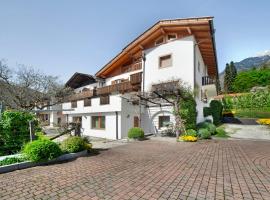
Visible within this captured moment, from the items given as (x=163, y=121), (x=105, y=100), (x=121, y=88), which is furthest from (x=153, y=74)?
(x=105, y=100)

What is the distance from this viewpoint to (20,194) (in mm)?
5020

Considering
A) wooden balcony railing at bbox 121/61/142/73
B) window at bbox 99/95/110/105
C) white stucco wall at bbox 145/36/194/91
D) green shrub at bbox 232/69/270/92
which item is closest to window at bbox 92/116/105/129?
window at bbox 99/95/110/105

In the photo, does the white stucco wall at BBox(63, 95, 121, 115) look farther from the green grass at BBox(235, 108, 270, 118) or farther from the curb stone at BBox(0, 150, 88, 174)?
the green grass at BBox(235, 108, 270, 118)

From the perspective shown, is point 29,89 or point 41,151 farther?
point 29,89

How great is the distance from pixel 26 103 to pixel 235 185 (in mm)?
33159

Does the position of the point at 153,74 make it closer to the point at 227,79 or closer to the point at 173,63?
the point at 173,63

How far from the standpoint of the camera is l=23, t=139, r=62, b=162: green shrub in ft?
26.0

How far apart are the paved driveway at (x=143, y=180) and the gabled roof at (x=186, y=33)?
13116mm

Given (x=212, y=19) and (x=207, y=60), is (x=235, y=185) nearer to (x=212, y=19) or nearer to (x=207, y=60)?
(x=212, y=19)

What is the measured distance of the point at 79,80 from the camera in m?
36.0

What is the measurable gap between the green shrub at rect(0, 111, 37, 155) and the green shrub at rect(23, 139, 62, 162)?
2.32 meters

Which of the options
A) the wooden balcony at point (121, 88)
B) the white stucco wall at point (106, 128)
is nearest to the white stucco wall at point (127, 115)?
the white stucco wall at point (106, 128)

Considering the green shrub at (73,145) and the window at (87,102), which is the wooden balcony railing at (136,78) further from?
the green shrub at (73,145)

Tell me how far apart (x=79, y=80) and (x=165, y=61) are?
20.7 m
